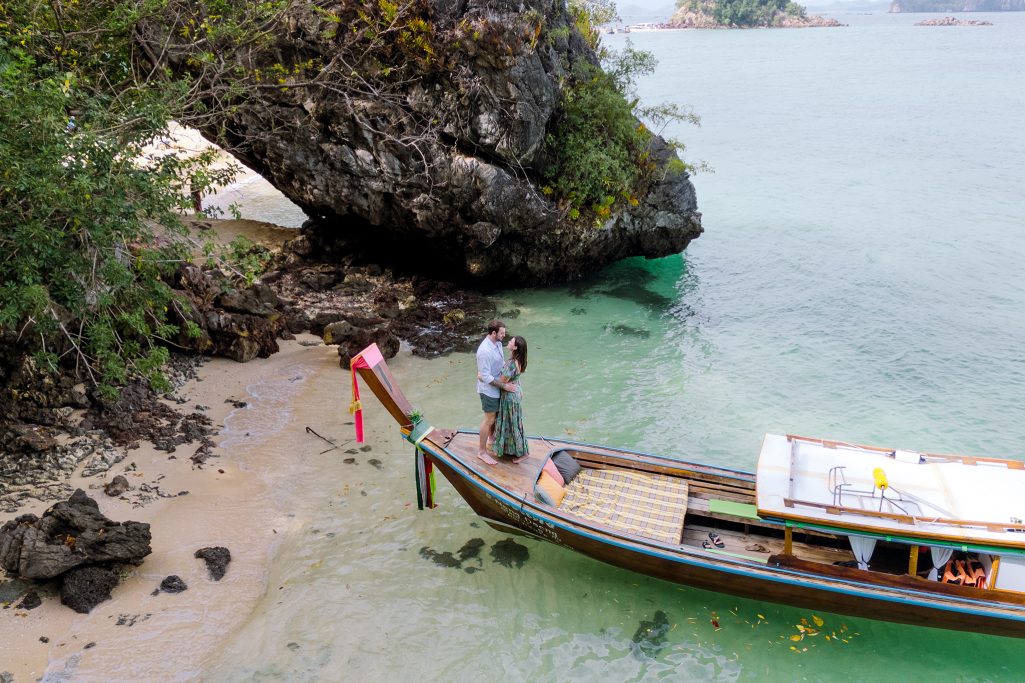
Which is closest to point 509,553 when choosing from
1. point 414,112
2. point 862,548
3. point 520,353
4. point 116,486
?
point 520,353

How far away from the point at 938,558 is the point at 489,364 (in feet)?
18.5

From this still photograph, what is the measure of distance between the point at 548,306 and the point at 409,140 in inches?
211

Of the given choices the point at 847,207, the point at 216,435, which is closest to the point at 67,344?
the point at 216,435

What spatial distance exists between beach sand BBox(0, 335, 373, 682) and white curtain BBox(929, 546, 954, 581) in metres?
7.94

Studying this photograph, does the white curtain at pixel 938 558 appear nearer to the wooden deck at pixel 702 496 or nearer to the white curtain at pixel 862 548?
the white curtain at pixel 862 548

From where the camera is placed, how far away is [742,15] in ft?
343

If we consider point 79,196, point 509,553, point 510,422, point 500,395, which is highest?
point 79,196

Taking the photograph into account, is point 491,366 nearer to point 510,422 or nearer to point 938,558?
point 510,422

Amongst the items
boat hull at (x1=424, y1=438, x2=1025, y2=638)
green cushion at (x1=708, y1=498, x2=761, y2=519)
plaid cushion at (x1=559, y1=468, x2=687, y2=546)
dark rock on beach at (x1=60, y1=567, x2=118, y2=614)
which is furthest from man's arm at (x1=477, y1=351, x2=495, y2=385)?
dark rock on beach at (x1=60, y1=567, x2=118, y2=614)

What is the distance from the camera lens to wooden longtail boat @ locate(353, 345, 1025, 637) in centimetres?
795

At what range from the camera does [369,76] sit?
15.9m

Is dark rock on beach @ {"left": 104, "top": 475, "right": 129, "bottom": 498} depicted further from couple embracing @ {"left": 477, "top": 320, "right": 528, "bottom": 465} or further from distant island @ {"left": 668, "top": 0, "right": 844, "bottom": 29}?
distant island @ {"left": 668, "top": 0, "right": 844, "bottom": 29}

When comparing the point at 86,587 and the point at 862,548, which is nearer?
the point at 862,548

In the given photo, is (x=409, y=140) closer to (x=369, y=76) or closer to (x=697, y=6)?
(x=369, y=76)
